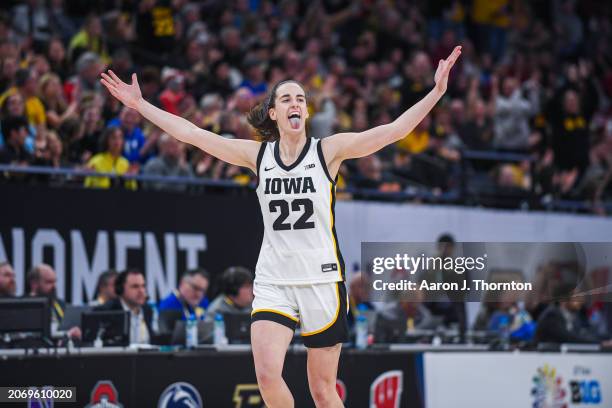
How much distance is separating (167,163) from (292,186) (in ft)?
19.8

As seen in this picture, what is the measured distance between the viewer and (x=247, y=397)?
10.4 metres

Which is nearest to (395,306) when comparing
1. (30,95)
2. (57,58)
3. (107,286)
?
(107,286)

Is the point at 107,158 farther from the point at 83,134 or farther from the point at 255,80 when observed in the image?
the point at 255,80

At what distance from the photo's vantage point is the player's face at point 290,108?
754 centimetres

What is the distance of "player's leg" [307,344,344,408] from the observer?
292 inches

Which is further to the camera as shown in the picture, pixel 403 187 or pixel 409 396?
pixel 403 187

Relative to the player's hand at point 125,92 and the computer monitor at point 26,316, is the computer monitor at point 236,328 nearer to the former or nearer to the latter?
the computer monitor at point 26,316

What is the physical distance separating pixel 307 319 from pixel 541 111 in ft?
40.8

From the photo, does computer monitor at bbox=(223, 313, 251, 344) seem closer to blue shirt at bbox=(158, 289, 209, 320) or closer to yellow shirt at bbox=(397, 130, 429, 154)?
blue shirt at bbox=(158, 289, 209, 320)

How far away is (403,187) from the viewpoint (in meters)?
15.8

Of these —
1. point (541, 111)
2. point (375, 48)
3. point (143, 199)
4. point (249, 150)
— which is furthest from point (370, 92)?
point (249, 150)

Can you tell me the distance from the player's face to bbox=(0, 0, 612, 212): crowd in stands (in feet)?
17.6

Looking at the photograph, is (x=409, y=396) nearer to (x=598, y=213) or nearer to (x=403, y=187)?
(x=403, y=187)

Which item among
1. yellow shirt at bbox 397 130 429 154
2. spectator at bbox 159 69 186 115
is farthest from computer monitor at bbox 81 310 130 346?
yellow shirt at bbox 397 130 429 154
